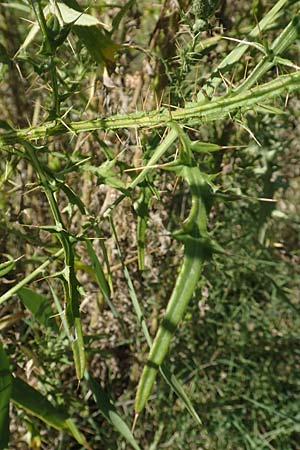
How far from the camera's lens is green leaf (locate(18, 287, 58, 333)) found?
4.42 feet

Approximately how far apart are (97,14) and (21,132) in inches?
28.1

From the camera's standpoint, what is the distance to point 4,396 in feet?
3.50

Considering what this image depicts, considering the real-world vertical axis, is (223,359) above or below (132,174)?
below

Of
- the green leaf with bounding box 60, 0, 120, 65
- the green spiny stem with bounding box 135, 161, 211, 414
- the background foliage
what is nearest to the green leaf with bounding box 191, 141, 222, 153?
the green spiny stem with bounding box 135, 161, 211, 414

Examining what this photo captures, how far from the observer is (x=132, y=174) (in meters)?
1.23

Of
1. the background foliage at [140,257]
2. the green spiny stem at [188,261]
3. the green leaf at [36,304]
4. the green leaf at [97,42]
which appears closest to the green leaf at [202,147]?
the green spiny stem at [188,261]

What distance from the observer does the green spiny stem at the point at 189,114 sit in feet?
2.76

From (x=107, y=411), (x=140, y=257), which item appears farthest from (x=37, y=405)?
(x=140, y=257)

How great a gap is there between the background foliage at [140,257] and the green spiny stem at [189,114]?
0.14 metres

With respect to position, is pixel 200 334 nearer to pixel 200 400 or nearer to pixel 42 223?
pixel 200 400

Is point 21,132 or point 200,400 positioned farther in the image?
point 200,400

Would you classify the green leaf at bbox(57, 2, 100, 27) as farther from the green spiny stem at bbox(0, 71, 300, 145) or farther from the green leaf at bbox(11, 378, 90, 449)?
the green leaf at bbox(11, 378, 90, 449)

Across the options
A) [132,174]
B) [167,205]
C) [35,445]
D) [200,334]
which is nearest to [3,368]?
[132,174]

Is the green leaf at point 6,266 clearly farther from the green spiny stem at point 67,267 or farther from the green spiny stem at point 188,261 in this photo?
the green spiny stem at point 188,261
